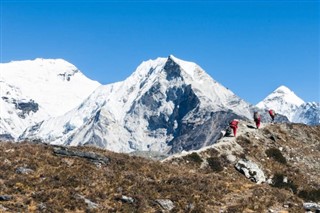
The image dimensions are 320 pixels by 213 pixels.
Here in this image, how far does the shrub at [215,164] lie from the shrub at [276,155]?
10.3m

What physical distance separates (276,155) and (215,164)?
40.0 ft

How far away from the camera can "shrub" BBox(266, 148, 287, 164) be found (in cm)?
7000

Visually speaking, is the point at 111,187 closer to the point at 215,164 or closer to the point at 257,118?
the point at 215,164

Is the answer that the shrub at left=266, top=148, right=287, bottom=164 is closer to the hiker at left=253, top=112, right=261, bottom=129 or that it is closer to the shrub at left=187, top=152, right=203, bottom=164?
the hiker at left=253, top=112, right=261, bottom=129

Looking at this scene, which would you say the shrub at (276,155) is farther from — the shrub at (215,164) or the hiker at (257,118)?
the shrub at (215,164)

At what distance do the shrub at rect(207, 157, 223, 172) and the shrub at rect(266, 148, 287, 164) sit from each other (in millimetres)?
10311

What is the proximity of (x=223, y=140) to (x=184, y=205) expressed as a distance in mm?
36342

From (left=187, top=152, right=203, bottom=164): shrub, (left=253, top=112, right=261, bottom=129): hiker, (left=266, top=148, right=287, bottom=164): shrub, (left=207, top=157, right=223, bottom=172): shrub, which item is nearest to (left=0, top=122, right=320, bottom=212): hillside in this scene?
(left=187, top=152, right=203, bottom=164): shrub

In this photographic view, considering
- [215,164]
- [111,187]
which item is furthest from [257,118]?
[111,187]

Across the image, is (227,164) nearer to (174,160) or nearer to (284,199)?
(174,160)

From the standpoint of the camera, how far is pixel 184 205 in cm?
3694

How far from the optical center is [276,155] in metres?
70.8

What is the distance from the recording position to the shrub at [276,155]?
230 ft

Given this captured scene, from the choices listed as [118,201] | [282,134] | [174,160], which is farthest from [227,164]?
[118,201]
